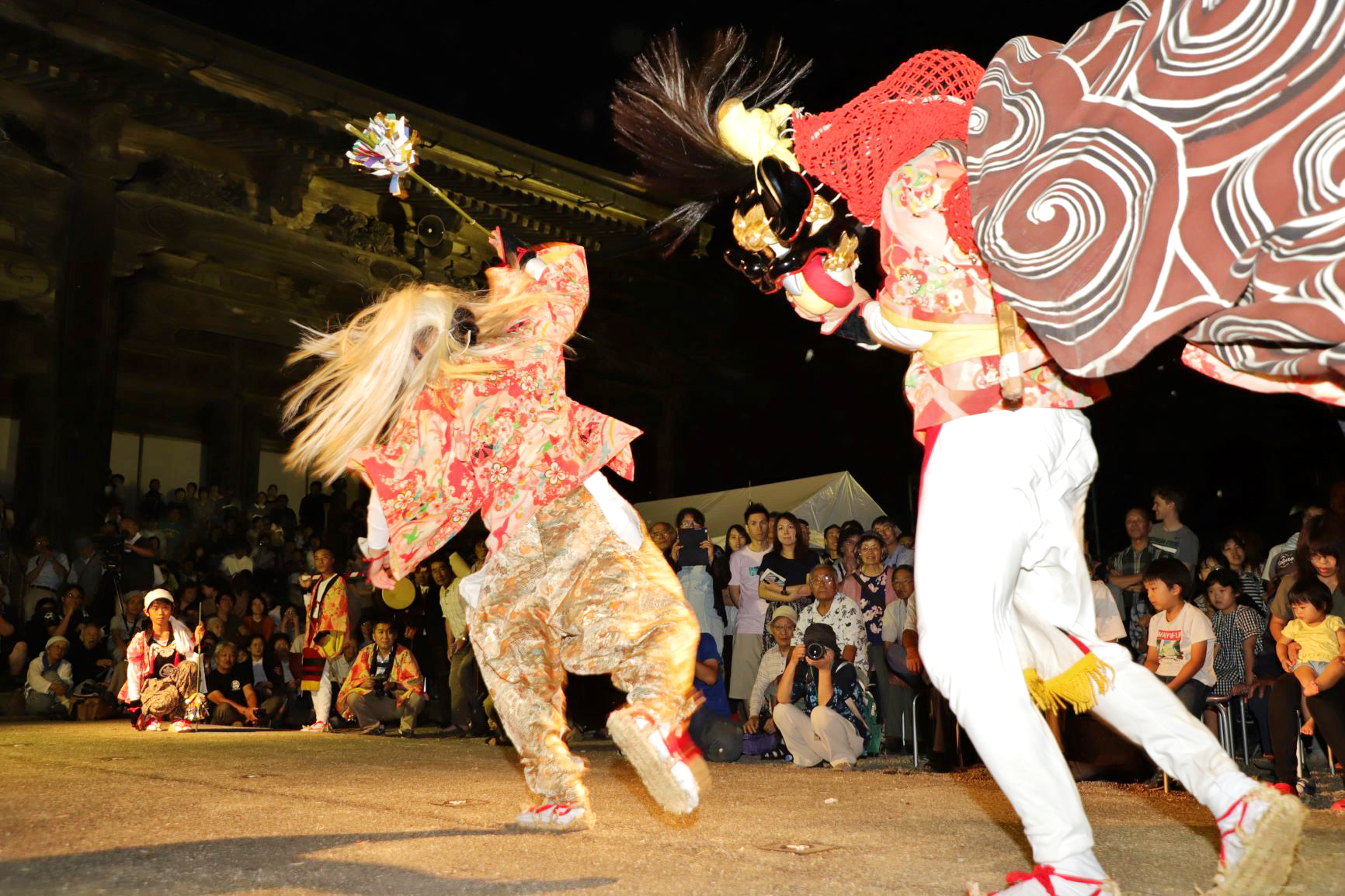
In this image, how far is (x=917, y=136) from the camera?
8.34 ft

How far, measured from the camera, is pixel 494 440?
372cm

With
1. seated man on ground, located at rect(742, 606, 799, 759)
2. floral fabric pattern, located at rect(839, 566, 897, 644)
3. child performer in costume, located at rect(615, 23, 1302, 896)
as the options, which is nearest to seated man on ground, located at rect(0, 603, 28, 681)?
seated man on ground, located at rect(742, 606, 799, 759)

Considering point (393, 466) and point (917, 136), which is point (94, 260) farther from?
point (917, 136)

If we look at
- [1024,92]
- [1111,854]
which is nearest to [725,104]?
[1024,92]

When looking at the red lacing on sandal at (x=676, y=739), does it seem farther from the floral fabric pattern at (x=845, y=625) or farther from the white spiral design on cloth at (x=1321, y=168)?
the floral fabric pattern at (x=845, y=625)

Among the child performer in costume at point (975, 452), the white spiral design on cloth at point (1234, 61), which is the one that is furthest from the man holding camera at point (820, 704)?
the white spiral design on cloth at point (1234, 61)

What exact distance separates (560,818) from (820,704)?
3.29 m

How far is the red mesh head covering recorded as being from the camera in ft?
8.34

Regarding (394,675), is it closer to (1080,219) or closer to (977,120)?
(977,120)

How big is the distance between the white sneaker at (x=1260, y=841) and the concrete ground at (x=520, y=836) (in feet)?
1.44

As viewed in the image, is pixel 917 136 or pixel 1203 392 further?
pixel 1203 392

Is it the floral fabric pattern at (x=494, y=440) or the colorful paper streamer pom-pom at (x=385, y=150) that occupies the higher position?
the colorful paper streamer pom-pom at (x=385, y=150)

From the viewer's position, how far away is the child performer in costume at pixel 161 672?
29.9ft

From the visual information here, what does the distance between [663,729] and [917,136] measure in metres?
1.61
